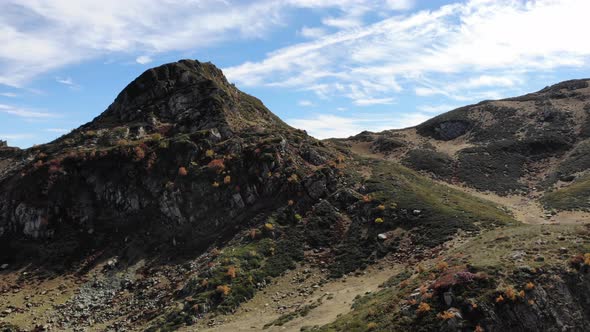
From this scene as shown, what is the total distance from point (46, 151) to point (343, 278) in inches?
2138

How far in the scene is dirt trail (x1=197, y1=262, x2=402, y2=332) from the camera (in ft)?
104

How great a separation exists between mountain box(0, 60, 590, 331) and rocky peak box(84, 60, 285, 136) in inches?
12.7

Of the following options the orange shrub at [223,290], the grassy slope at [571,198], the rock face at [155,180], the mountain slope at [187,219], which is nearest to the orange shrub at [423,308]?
the mountain slope at [187,219]

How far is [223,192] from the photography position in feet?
181

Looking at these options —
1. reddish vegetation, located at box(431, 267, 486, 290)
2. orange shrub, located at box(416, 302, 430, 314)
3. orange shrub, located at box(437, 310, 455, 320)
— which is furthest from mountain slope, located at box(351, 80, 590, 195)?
orange shrub, located at box(437, 310, 455, 320)

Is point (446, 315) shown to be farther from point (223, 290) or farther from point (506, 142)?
point (506, 142)

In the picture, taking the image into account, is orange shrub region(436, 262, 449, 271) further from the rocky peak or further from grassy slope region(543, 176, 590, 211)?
the rocky peak

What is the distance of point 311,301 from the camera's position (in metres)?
36.3

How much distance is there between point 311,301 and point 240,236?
627 inches

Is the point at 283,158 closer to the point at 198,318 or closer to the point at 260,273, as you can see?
the point at 260,273

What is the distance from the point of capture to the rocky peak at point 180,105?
69.2 metres

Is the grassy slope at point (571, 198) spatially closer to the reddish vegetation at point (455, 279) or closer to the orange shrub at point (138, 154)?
the reddish vegetation at point (455, 279)

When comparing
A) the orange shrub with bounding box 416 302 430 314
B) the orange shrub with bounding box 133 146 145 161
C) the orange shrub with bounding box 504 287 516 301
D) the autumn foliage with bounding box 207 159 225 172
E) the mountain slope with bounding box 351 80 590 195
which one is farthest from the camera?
the mountain slope with bounding box 351 80 590 195

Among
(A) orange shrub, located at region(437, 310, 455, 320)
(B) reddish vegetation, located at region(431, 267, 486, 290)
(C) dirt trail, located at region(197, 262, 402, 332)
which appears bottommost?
(C) dirt trail, located at region(197, 262, 402, 332)
